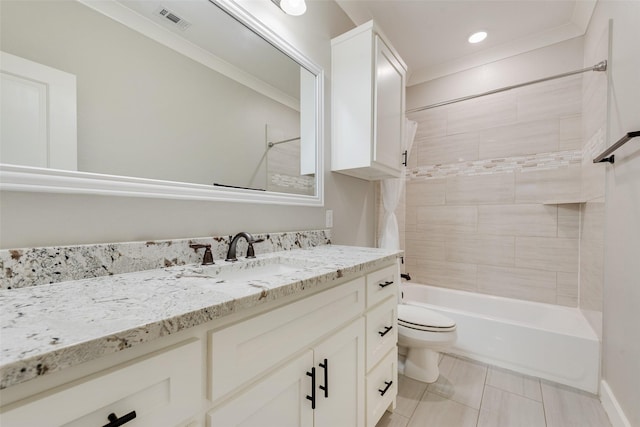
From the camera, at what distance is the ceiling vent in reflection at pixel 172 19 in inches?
38.4

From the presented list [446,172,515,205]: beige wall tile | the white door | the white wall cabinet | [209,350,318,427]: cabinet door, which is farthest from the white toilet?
the white door

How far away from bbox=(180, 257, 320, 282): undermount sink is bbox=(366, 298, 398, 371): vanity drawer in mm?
390

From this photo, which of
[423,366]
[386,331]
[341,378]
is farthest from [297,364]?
[423,366]

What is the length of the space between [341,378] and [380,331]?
35 cm

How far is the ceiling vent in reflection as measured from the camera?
98cm

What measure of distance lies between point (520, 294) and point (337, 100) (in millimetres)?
2253

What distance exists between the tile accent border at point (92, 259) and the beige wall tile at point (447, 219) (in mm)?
2234

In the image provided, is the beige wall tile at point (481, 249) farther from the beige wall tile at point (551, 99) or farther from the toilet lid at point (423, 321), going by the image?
the beige wall tile at point (551, 99)

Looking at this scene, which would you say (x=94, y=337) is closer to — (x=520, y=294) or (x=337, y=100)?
(x=337, y=100)

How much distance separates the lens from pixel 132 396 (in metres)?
0.44

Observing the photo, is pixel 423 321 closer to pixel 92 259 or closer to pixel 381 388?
pixel 381 388

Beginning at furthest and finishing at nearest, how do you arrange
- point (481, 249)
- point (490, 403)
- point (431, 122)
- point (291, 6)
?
point (431, 122), point (481, 249), point (490, 403), point (291, 6)

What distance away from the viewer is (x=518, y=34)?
222 centimetres

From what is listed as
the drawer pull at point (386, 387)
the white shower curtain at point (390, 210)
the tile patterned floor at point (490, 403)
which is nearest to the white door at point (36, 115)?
the drawer pull at point (386, 387)
